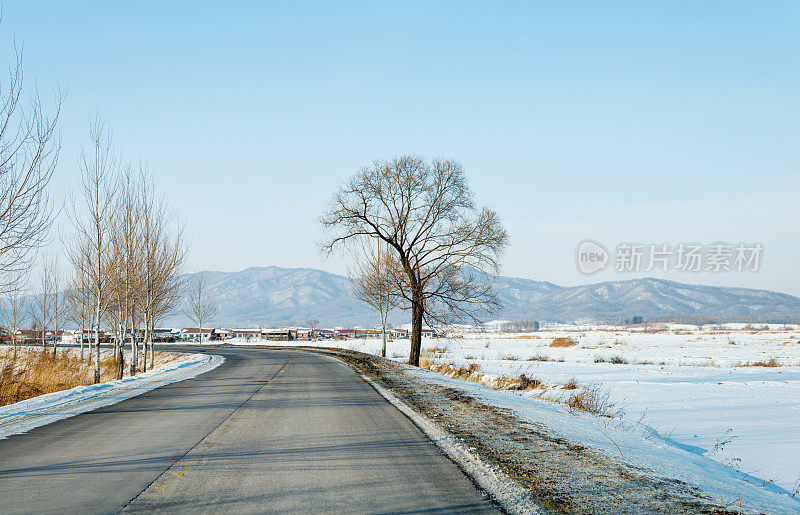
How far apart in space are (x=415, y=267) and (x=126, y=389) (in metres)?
18.4

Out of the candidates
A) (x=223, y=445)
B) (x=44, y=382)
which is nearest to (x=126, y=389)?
(x=44, y=382)

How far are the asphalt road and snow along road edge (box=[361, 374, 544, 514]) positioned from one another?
0.60 ft

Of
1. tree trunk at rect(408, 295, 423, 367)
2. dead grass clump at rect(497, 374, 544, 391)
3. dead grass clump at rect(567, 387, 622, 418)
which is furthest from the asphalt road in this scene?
tree trunk at rect(408, 295, 423, 367)

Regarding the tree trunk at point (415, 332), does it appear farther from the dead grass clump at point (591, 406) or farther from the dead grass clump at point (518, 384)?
the dead grass clump at point (591, 406)

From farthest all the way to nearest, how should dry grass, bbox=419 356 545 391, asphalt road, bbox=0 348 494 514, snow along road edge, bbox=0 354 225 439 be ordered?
dry grass, bbox=419 356 545 391
snow along road edge, bbox=0 354 225 439
asphalt road, bbox=0 348 494 514

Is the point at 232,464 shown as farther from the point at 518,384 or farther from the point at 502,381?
the point at 502,381

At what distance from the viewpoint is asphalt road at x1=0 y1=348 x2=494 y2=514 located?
18.5 feet

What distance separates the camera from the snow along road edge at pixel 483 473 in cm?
568

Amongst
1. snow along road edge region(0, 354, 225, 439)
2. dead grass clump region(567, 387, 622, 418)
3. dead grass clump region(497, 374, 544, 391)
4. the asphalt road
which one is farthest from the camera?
dead grass clump region(497, 374, 544, 391)

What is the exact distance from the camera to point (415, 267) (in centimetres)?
3294

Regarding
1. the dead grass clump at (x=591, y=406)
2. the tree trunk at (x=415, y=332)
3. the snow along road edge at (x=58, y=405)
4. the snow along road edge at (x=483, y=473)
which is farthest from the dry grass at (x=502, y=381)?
the snow along road edge at (x=58, y=405)

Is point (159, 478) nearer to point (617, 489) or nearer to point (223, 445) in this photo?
point (223, 445)

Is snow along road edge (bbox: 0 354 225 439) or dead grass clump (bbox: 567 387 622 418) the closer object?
snow along road edge (bbox: 0 354 225 439)

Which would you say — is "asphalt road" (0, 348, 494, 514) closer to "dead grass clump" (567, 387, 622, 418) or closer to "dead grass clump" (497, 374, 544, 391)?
"dead grass clump" (567, 387, 622, 418)
